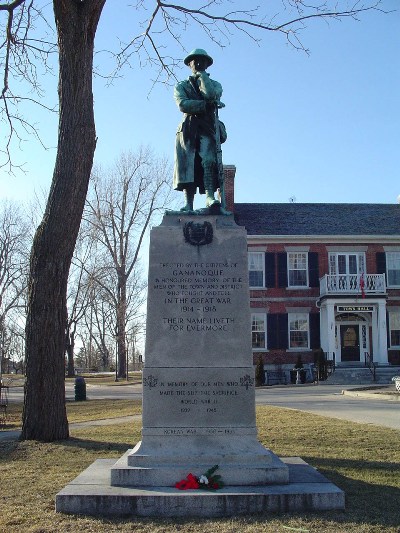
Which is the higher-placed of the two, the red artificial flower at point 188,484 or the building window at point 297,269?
the building window at point 297,269

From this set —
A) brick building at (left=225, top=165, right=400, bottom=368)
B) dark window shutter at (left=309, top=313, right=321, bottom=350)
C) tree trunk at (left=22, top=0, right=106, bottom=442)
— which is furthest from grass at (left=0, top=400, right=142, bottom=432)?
dark window shutter at (left=309, top=313, right=321, bottom=350)

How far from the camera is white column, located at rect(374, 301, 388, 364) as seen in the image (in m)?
32.3

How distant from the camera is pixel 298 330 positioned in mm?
33656

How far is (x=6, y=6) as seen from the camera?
488 inches

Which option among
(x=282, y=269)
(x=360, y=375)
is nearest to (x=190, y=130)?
(x=360, y=375)

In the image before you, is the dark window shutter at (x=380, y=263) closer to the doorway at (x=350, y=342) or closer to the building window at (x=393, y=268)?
the building window at (x=393, y=268)

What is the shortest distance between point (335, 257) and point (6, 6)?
984 inches

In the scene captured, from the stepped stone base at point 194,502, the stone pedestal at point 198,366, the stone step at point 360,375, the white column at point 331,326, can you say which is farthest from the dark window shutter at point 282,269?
the stepped stone base at point 194,502

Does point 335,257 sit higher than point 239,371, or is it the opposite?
point 335,257

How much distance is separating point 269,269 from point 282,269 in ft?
2.35

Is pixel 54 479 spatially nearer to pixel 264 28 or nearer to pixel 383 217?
pixel 264 28

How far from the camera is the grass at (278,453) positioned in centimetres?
497

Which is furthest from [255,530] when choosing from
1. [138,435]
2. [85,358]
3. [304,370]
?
[85,358]

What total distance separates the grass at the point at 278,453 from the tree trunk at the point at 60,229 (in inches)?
28.9
